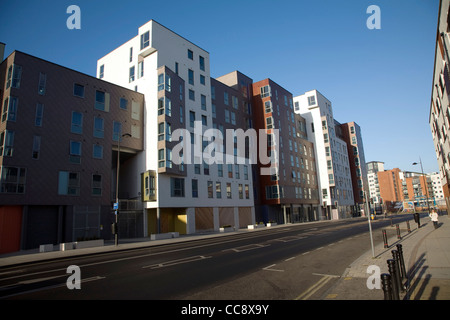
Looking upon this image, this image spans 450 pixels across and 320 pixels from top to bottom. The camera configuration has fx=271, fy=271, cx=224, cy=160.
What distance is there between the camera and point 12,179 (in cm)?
2308

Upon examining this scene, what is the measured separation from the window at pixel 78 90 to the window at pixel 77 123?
2.10 meters

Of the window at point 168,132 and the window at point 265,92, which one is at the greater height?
the window at point 265,92

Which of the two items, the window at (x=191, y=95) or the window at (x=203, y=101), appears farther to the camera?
the window at (x=203, y=101)

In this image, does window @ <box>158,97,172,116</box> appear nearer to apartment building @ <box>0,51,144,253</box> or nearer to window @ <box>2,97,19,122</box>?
apartment building @ <box>0,51,144,253</box>

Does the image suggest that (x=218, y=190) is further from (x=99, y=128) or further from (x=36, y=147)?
(x=36, y=147)

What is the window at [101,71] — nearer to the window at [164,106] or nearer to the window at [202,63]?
the window at [202,63]

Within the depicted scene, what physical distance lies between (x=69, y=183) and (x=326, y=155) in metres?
59.9

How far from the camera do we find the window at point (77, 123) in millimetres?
27953

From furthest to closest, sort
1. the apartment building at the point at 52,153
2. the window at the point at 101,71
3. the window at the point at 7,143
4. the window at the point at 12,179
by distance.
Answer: the window at the point at 101,71 → the apartment building at the point at 52,153 → the window at the point at 7,143 → the window at the point at 12,179

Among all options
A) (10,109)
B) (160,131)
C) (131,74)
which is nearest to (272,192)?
(160,131)

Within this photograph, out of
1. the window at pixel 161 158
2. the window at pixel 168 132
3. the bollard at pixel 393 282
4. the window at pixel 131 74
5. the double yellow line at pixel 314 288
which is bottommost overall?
the double yellow line at pixel 314 288

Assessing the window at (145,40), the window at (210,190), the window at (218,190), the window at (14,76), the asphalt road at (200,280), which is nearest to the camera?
the asphalt road at (200,280)

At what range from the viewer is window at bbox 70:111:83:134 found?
91.7 ft

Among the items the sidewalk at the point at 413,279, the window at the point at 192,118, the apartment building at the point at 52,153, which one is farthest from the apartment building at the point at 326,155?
the sidewalk at the point at 413,279
